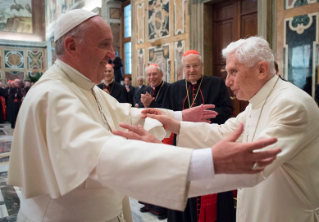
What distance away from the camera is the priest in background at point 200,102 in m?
3.23

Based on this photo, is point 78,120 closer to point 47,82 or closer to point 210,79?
point 47,82

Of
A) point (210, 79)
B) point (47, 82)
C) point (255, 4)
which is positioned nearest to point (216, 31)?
point (255, 4)

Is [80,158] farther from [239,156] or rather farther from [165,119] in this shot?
[165,119]

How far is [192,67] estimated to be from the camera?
13.6 ft

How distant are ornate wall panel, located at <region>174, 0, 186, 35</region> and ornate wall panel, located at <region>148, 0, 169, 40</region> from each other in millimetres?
393

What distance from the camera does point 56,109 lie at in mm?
1314

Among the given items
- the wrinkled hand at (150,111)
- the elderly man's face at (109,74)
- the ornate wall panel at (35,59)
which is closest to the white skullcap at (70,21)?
the wrinkled hand at (150,111)

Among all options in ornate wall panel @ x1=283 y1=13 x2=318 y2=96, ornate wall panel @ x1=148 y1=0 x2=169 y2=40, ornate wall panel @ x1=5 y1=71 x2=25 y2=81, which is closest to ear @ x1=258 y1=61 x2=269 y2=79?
ornate wall panel @ x1=283 y1=13 x2=318 y2=96

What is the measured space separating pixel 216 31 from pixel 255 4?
125 cm

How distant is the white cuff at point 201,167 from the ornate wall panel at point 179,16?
709cm

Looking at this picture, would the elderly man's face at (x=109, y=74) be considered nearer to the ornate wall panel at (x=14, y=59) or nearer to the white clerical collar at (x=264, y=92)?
the white clerical collar at (x=264, y=92)

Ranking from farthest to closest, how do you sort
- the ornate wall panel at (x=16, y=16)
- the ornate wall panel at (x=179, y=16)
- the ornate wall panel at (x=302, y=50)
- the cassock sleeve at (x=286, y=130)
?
the ornate wall panel at (x=16, y=16)
the ornate wall panel at (x=179, y=16)
the ornate wall panel at (x=302, y=50)
the cassock sleeve at (x=286, y=130)

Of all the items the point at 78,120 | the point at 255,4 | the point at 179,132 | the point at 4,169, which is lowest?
the point at 4,169

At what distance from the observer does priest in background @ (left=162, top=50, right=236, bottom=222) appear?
3234mm
